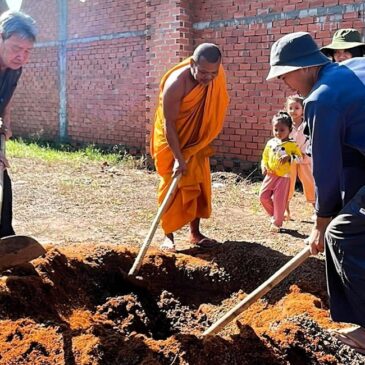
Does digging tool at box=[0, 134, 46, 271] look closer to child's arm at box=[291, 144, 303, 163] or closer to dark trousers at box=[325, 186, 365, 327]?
dark trousers at box=[325, 186, 365, 327]

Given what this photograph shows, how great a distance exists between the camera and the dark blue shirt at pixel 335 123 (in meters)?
2.26

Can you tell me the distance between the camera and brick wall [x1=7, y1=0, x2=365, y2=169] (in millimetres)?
7441

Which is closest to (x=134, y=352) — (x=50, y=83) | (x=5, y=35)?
(x=5, y=35)

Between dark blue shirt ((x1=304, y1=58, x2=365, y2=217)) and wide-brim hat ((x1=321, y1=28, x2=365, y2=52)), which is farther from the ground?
wide-brim hat ((x1=321, y1=28, x2=365, y2=52))

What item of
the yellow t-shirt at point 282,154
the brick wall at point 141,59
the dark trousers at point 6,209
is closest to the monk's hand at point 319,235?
the dark trousers at point 6,209

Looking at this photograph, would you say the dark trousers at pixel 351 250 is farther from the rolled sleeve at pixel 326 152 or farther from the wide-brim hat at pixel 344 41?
the wide-brim hat at pixel 344 41

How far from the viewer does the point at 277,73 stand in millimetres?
2412

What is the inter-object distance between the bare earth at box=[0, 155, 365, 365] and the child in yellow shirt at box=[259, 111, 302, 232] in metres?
0.28

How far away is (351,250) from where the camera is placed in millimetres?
2396

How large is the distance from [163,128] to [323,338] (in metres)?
2.36

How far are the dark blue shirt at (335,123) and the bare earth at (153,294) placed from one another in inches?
35.2

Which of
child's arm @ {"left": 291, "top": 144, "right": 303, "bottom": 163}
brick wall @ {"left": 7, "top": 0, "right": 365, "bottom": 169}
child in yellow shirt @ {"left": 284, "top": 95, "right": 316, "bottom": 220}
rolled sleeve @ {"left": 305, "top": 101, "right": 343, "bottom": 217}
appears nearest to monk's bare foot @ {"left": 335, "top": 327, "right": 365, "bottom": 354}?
rolled sleeve @ {"left": 305, "top": 101, "right": 343, "bottom": 217}

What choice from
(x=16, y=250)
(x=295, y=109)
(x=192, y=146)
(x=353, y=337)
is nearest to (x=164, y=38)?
(x=295, y=109)

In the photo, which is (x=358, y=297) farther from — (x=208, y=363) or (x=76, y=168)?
(x=76, y=168)
